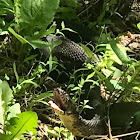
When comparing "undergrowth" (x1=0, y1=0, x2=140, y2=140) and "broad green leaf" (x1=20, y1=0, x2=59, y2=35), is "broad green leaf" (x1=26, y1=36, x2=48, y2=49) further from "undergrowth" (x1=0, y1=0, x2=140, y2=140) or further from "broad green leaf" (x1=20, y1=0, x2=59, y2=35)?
→ "broad green leaf" (x1=20, y1=0, x2=59, y2=35)

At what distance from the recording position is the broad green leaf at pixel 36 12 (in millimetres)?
3361

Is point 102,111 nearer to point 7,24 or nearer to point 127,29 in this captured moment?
point 7,24

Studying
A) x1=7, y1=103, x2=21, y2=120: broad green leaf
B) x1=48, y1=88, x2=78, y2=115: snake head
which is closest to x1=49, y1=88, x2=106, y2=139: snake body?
x1=48, y1=88, x2=78, y2=115: snake head

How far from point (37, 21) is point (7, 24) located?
0.39 metres

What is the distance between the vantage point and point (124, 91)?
3.48 m

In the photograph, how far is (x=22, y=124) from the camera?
241 centimetres

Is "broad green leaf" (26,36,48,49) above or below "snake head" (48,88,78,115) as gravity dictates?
above

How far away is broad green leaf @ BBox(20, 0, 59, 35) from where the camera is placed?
3.36 metres

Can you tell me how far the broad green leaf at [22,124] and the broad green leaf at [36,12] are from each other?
4.23 feet

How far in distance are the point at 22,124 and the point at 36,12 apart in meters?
1.35

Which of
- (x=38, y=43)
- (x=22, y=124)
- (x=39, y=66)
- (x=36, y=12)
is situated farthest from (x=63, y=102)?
(x=36, y=12)

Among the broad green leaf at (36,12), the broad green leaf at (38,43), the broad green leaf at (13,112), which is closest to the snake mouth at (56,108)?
the broad green leaf at (13,112)

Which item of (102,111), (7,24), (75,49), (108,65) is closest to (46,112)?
(102,111)

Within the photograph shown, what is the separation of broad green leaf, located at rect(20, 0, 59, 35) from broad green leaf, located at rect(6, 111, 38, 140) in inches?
50.8
